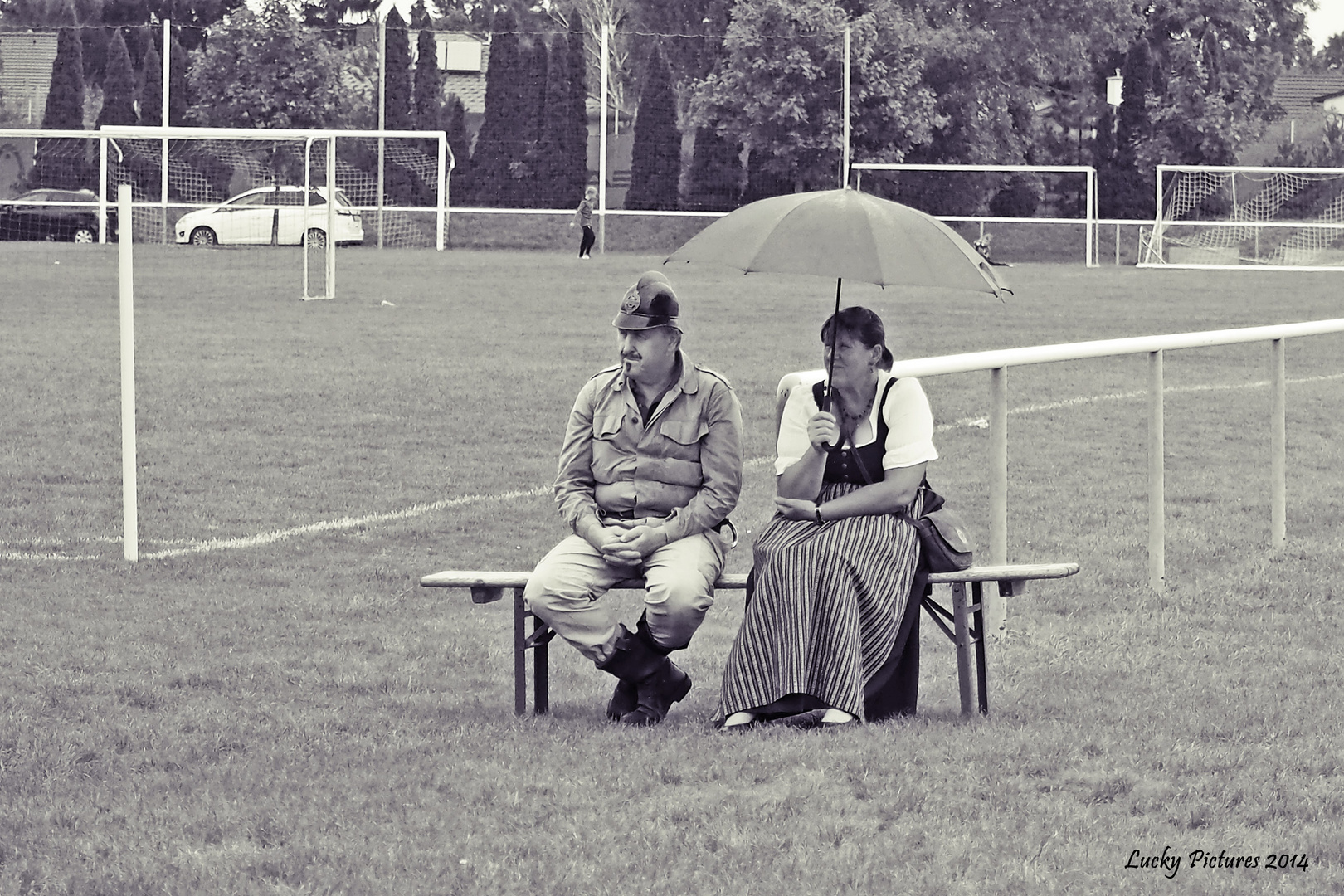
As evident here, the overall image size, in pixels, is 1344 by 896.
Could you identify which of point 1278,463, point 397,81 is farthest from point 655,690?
point 397,81

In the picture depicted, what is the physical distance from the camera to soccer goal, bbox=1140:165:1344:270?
40750 millimetres

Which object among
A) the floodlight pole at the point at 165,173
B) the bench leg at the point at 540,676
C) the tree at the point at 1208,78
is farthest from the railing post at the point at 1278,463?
the tree at the point at 1208,78

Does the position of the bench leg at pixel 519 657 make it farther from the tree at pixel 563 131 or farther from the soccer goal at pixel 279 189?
the tree at pixel 563 131

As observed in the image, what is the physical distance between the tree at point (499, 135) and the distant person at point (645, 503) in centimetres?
4225

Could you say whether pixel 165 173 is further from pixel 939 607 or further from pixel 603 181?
pixel 939 607

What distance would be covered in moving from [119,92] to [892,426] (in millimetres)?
46377

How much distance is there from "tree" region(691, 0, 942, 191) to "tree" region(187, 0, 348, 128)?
31.3 feet

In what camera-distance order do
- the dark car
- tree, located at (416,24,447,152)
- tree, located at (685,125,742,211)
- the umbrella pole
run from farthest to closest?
tree, located at (416,24,447,152), tree, located at (685,125,742,211), the dark car, the umbrella pole

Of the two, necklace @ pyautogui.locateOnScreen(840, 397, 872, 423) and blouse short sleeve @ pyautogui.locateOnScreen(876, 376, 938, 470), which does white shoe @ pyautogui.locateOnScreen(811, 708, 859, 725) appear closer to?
blouse short sleeve @ pyautogui.locateOnScreen(876, 376, 938, 470)

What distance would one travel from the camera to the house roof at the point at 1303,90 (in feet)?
236

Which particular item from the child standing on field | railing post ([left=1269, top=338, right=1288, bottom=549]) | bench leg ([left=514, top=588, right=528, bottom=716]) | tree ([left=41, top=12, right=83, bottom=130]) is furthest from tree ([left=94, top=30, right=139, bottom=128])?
bench leg ([left=514, top=588, right=528, bottom=716])

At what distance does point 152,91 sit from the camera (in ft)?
168

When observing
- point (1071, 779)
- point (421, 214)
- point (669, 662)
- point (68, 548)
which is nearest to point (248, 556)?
point (68, 548)

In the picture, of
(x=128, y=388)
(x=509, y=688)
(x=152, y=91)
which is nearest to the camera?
(x=509, y=688)
